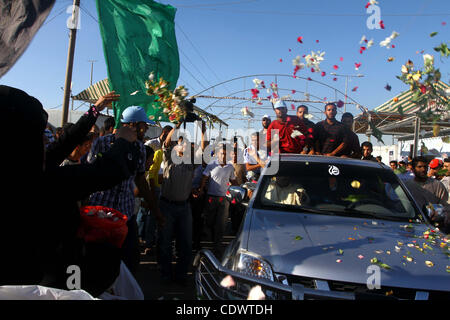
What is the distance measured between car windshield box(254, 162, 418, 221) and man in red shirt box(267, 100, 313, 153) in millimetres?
2249

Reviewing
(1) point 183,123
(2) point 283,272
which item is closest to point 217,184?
(1) point 183,123

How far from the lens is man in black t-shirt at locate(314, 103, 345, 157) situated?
6465 millimetres

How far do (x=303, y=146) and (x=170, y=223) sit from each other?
110 inches

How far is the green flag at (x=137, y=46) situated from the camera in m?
6.52

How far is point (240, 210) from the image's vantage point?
797 cm

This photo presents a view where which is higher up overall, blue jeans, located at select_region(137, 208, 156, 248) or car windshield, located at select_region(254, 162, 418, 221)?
car windshield, located at select_region(254, 162, 418, 221)

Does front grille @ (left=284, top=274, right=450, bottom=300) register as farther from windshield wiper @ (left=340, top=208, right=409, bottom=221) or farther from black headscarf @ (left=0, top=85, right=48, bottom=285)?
black headscarf @ (left=0, top=85, right=48, bottom=285)

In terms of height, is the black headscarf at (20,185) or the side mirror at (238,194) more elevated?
the black headscarf at (20,185)

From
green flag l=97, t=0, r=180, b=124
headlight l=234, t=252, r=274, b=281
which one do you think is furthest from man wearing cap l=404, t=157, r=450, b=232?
green flag l=97, t=0, r=180, b=124

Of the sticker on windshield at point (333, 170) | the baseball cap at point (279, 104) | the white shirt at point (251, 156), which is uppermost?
the baseball cap at point (279, 104)

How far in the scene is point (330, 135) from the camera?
653cm

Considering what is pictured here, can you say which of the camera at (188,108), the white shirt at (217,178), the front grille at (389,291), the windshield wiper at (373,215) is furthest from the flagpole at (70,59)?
the front grille at (389,291)

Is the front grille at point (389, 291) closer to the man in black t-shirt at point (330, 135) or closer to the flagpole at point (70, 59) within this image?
the man in black t-shirt at point (330, 135)

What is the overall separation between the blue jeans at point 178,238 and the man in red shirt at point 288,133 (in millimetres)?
2148
